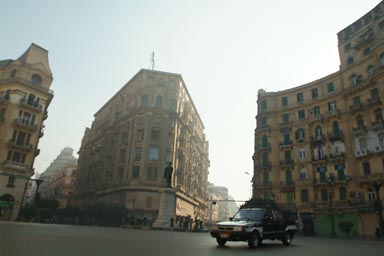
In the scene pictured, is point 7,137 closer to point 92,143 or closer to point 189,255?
point 92,143

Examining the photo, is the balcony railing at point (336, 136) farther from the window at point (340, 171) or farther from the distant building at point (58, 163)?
the distant building at point (58, 163)

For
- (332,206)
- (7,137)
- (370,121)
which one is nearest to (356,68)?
(370,121)

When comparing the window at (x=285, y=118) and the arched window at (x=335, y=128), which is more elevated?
the window at (x=285, y=118)

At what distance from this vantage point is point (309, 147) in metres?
44.2

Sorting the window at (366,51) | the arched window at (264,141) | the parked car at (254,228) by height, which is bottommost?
the parked car at (254,228)

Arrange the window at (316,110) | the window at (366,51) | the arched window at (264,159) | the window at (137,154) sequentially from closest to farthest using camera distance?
the window at (366,51)
the window at (316,110)
the arched window at (264,159)
the window at (137,154)

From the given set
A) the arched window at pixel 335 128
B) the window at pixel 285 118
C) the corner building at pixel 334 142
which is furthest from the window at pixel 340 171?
the window at pixel 285 118

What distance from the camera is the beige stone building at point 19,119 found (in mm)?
41219

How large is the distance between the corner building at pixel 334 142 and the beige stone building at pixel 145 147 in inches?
561

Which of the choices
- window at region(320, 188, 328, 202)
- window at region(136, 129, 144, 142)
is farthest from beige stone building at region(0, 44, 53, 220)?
window at region(320, 188, 328, 202)

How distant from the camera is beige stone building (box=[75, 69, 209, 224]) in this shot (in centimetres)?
4684

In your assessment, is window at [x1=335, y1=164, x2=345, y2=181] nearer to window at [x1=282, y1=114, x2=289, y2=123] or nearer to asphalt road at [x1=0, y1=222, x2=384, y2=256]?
window at [x1=282, y1=114, x2=289, y2=123]

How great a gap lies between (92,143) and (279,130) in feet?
158

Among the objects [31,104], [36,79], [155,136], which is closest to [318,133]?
[155,136]
